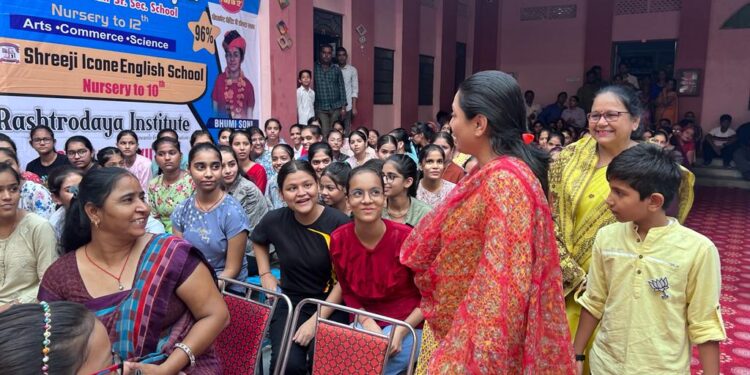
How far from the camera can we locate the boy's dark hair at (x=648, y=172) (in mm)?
1703

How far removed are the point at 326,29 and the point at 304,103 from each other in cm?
158

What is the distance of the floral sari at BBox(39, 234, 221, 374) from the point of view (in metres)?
1.67

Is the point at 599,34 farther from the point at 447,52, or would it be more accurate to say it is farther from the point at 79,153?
the point at 79,153

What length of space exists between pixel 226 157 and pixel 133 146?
1.76m

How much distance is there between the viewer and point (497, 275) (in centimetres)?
125

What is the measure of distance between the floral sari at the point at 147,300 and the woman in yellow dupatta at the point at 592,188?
135cm

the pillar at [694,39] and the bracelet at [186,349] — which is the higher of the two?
the pillar at [694,39]

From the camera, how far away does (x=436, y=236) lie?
4.62 ft

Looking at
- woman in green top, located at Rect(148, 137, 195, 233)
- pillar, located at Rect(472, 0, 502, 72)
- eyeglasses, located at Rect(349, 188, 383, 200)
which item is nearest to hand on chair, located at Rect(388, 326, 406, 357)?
eyeglasses, located at Rect(349, 188, 383, 200)

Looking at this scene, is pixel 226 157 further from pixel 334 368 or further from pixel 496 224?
pixel 496 224

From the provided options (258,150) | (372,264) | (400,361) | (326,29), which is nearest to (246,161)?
(258,150)

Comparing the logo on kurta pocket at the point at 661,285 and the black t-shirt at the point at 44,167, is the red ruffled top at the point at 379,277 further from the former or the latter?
the black t-shirt at the point at 44,167

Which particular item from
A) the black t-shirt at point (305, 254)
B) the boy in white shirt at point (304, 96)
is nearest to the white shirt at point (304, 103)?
the boy in white shirt at point (304, 96)

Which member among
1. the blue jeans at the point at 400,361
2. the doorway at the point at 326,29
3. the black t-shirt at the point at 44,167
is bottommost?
the blue jeans at the point at 400,361
